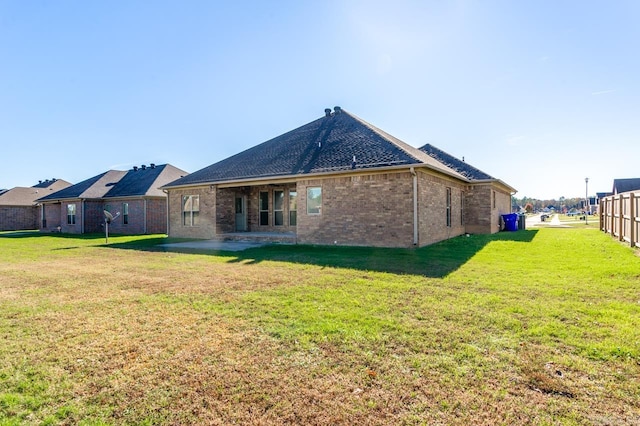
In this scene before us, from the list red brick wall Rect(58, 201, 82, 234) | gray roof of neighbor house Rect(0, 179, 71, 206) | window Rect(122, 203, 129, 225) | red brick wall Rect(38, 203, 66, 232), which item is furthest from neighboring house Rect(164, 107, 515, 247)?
gray roof of neighbor house Rect(0, 179, 71, 206)

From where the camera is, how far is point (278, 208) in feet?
54.1

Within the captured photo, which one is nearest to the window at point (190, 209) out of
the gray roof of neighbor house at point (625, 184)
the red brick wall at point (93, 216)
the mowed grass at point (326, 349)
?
the mowed grass at point (326, 349)

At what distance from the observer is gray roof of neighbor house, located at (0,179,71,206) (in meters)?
32.5

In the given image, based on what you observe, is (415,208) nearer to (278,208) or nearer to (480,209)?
(278,208)

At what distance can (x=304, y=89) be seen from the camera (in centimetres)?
1476

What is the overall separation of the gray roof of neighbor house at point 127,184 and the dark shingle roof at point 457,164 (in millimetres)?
19044

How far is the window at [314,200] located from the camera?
12898 millimetres

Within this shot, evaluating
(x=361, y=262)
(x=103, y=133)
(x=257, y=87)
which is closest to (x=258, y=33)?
(x=257, y=87)

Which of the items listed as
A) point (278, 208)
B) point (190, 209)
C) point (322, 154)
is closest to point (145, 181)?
point (190, 209)

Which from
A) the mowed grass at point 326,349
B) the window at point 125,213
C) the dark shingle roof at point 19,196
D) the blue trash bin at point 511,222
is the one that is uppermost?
the dark shingle roof at point 19,196

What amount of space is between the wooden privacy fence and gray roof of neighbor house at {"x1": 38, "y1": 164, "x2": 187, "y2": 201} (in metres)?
25.1

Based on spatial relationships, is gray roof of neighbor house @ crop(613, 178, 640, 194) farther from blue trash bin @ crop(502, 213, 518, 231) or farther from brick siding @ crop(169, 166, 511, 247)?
brick siding @ crop(169, 166, 511, 247)

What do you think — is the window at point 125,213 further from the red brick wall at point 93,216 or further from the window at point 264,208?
the window at point 264,208

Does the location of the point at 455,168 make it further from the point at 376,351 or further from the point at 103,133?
the point at 103,133
